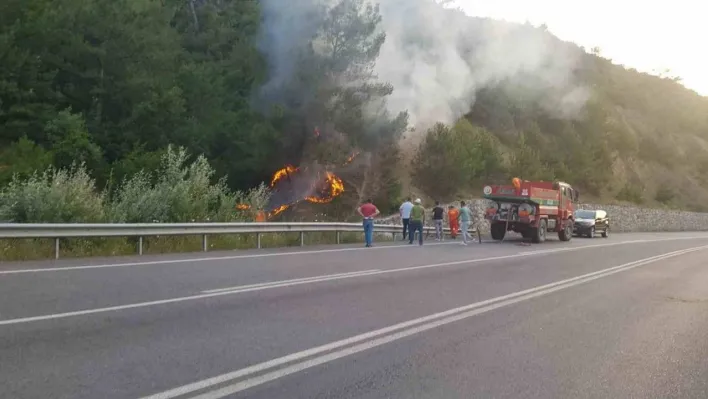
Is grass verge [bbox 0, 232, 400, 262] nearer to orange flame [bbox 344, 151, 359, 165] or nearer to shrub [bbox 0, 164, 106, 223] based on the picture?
shrub [bbox 0, 164, 106, 223]

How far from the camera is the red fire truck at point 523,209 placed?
27.2 metres

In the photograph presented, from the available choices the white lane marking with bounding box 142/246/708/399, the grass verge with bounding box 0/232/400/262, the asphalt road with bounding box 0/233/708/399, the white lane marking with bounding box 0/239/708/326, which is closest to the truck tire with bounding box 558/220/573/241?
the grass verge with bounding box 0/232/400/262

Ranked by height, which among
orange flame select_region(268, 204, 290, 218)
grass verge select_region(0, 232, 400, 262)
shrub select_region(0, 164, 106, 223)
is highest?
shrub select_region(0, 164, 106, 223)

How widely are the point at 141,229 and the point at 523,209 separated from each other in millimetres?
16586

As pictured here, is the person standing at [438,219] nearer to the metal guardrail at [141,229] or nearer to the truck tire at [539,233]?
the truck tire at [539,233]

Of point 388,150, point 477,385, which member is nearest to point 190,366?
point 477,385

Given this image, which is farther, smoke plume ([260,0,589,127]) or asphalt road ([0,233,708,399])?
smoke plume ([260,0,589,127])

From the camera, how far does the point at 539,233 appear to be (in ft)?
90.2

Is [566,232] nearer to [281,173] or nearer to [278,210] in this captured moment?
[278,210]

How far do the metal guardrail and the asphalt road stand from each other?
102 centimetres

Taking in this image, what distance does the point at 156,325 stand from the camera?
710 cm

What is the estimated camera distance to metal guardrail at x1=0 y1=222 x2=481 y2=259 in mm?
13141

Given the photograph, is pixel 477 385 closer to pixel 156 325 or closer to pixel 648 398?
pixel 648 398

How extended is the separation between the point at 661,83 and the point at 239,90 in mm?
68081
